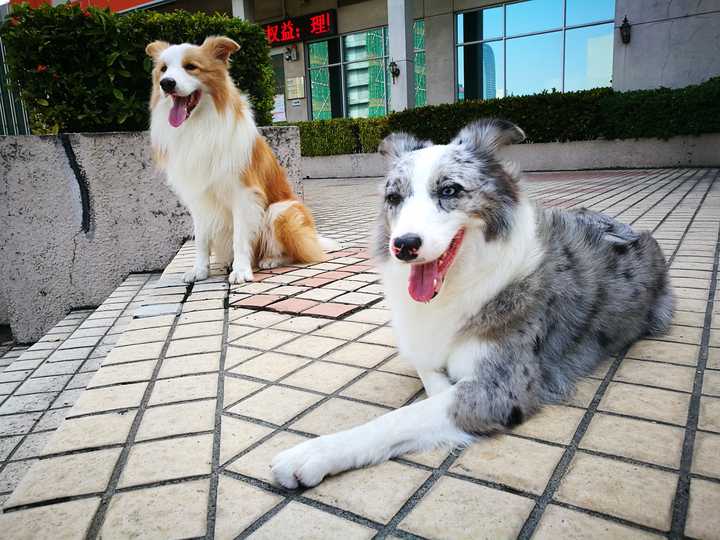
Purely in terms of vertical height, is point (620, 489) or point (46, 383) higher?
point (620, 489)

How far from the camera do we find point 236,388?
2.26 m

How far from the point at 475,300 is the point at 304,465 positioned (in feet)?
2.93

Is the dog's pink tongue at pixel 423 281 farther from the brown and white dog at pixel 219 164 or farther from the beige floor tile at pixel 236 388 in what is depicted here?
the brown and white dog at pixel 219 164

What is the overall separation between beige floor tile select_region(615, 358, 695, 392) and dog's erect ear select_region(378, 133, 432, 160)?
51.2 inches

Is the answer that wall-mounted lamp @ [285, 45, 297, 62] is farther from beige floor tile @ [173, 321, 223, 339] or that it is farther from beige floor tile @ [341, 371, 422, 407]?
beige floor tile @ [341, 371, 422, 407]

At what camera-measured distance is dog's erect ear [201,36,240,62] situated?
408 cm

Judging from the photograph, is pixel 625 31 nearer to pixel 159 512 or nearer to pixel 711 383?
pixel 711 383

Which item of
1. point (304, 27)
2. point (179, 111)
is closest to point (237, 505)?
point (179, 111)

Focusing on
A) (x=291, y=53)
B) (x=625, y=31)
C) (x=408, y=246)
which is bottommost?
(x=408, y=246)

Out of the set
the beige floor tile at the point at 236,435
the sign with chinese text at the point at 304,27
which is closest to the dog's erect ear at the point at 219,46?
the beige floor tile at the point at 236,435

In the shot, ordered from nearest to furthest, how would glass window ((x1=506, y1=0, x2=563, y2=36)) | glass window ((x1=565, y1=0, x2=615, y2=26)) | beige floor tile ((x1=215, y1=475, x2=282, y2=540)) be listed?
beige floor tile ((x1=215, y1=475, x2=282, y2=540)) < glass window ((x1=565, y1=0, x2=615, y2=26)) < glass window ((x1=506, y1=0, x2=563, y2=36))

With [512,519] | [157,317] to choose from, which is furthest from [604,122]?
[512,519]

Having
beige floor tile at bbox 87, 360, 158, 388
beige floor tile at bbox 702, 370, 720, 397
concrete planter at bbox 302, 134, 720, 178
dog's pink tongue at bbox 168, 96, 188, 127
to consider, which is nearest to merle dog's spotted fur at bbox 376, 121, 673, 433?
beige floor tile at bbox 702, 370, 720, 397

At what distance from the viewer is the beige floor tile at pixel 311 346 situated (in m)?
2.63
